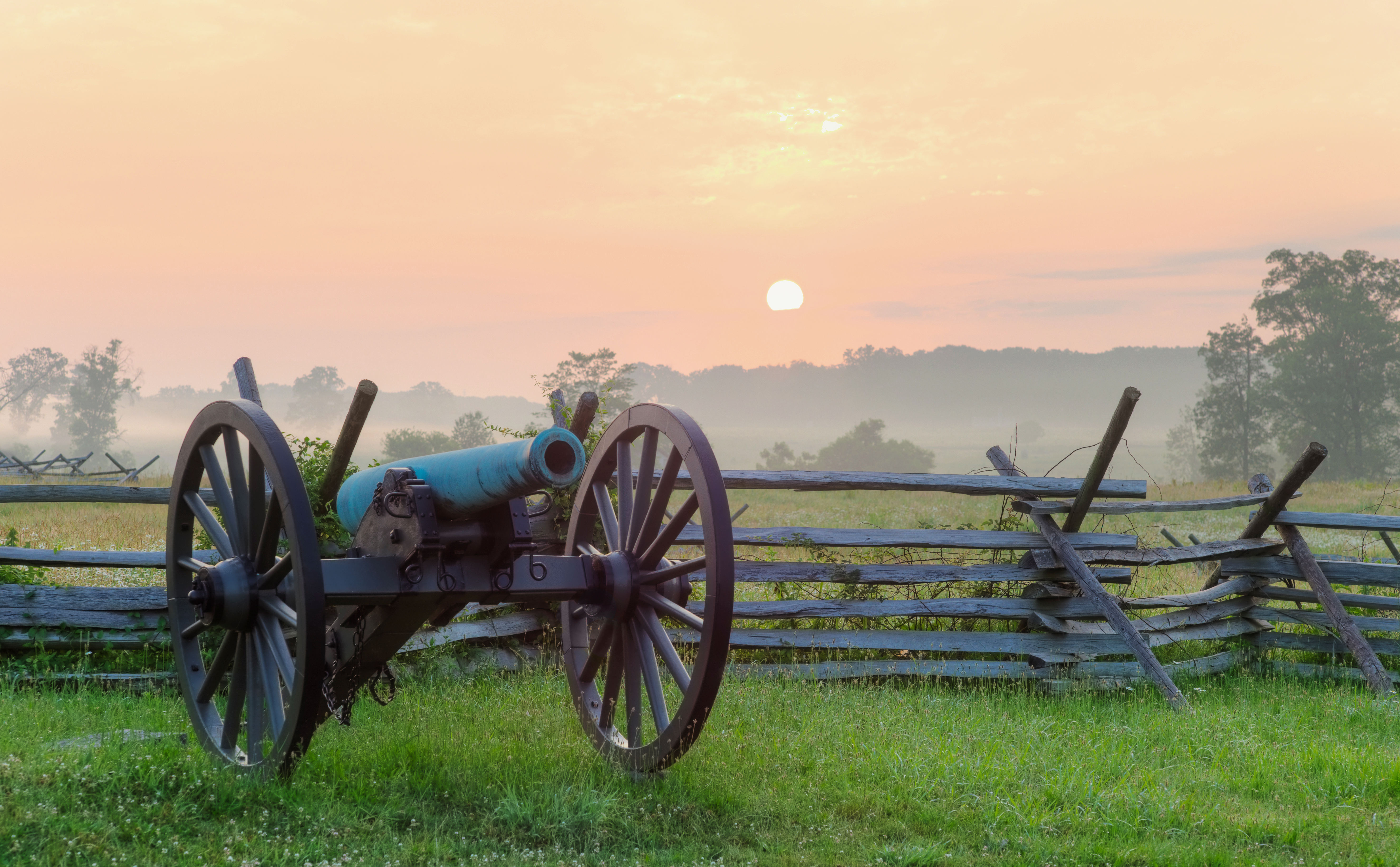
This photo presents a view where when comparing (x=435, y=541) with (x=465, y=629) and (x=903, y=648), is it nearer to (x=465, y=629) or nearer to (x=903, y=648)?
(x=465, y=629)

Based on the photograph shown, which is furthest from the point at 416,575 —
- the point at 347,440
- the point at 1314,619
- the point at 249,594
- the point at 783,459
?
the point at 783,459

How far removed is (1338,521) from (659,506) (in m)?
6.21

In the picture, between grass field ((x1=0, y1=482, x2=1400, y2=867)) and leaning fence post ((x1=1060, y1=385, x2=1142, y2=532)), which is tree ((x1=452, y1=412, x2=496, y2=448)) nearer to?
leaning fence post ((x1=1060, y1=385, x2=1142, y2=532))

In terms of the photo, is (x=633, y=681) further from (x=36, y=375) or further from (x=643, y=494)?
(x=36, y=375)

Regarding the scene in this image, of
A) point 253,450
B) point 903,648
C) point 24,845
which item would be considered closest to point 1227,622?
point 903,648

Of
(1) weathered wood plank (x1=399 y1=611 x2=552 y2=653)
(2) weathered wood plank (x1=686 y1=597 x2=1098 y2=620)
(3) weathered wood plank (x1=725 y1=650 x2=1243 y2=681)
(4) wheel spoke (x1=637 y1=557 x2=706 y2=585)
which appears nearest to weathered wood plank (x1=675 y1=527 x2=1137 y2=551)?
(2) weathered wood plank (x1=686 y1=597 x2=1098 y2=620)

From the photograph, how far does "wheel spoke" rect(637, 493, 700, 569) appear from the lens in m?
4.20

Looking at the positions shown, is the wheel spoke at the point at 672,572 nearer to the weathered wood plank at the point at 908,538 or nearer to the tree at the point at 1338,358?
the weathered wood plank at the point at 908,538

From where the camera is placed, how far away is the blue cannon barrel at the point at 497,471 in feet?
11.3

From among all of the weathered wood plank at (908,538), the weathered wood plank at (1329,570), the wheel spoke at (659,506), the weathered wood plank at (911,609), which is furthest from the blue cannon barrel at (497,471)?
the weathered wood plank at (1329,570)

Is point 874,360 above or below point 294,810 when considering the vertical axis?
above

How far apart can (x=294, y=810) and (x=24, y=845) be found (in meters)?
0.85

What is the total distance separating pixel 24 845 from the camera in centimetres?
331

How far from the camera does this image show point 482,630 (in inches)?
256
